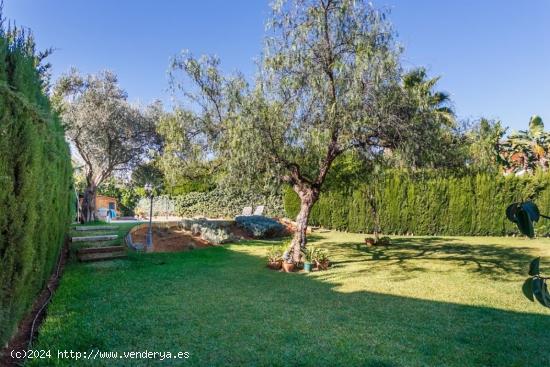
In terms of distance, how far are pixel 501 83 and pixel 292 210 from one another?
11.8m

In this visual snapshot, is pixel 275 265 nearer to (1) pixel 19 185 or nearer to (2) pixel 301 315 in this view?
(2) pixel 301 315

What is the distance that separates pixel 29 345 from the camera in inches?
144

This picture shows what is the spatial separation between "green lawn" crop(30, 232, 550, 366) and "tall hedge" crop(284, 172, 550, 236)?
300 inches

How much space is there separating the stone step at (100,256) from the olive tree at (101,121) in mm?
7659

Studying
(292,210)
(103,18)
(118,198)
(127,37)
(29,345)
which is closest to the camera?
(29,345)

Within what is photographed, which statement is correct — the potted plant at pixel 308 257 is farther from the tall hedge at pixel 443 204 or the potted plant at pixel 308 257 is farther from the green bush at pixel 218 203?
the green bush at pixel 218 203

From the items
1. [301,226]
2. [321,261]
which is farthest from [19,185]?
[321,261]

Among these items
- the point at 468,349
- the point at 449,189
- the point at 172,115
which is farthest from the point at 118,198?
the point at 468,349

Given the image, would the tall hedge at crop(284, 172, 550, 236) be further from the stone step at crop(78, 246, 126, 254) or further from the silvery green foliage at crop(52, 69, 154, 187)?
the stone step at crop(78, 246, 126, 254)

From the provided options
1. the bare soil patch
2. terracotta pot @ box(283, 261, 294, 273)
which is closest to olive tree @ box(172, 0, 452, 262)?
terracotta pot @ box(283, 261, 294, 273)

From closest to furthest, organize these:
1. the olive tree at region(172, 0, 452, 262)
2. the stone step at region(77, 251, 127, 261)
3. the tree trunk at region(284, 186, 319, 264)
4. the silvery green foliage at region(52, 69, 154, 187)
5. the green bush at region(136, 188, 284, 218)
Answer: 1. the olive tree at region(172, 0, 452, 262)
2. the stone step at region(77, 251, 127, 261)
3. the tree trunk at region(284, 186, 319, 264)
4. the silvery green foliage at region(52, 69, 154, 187)
5. the green bush at region(136, 188, 284, 218)

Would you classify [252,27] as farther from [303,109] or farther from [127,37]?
[127,37]

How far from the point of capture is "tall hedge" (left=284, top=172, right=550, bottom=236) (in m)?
15.4

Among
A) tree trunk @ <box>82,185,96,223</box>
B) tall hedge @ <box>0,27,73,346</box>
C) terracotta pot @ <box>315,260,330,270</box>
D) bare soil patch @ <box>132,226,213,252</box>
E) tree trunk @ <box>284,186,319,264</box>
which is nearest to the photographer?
tall hedge @ <box>0,27,73,346</box>
